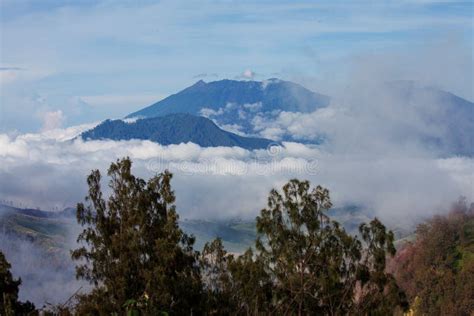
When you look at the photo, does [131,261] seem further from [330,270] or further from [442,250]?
[442,250]

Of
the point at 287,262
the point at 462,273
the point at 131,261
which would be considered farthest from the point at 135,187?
the point at 462,273

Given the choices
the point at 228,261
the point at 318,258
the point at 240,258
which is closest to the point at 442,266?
the point at 318,258

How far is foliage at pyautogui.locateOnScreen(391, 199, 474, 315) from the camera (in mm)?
116750

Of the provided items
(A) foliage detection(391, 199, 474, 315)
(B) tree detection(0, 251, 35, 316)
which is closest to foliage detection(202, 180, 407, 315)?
(B) tree detection(0, 251, 35, 316)

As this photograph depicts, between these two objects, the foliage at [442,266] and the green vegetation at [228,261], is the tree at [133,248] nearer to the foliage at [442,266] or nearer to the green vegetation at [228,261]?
the green vegetation at [228,261]

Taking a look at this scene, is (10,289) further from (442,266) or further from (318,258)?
(442,266)

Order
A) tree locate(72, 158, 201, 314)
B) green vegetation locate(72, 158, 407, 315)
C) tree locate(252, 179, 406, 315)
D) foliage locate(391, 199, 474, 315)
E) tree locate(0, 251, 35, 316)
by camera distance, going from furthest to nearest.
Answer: foliage locate(391, 199, 474, 315) < tree locate(0, 251, 35, 316) < tree locate(252, 179, 406, 315) < green vegetation locate(72, 158, 407, 315) < tree locate(72, 158, 201, 314)

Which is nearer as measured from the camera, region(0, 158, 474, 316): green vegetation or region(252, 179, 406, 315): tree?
region(0, 158, 474, 316): green vegetation

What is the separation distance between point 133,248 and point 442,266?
128189 millimetres

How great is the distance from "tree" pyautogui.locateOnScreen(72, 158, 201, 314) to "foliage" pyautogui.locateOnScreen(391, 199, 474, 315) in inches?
3254

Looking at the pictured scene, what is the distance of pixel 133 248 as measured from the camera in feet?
86.2

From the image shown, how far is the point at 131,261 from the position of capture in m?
26.4

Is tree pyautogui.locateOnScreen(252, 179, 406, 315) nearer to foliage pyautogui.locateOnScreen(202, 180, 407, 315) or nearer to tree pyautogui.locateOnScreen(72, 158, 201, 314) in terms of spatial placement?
foliage pyautogui.locateOnScreen(202, 180, 407, 315)

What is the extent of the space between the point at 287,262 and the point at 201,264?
3.52 meters
